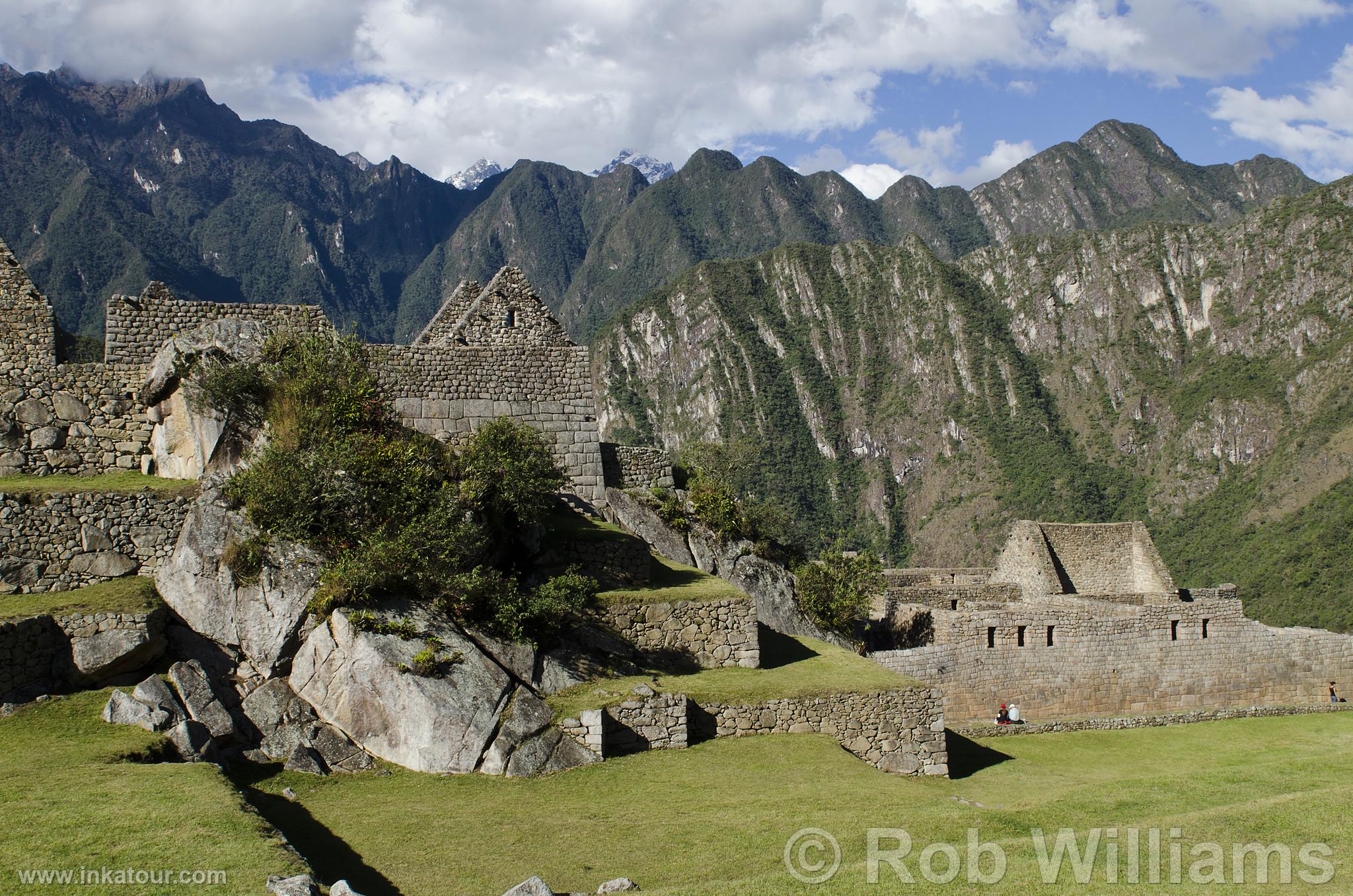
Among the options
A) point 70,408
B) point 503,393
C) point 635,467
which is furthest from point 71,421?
point 635,467

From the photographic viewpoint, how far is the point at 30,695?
36.2ft

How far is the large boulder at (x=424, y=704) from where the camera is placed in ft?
37.2

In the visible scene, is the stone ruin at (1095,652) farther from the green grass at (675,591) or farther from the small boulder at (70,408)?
the small boulder at (70,408)

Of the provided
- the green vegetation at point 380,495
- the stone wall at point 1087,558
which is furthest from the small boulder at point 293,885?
the stone wall at point 1087,558

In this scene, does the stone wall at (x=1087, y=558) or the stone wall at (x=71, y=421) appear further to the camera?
the stone wall at (x=1087, y=558)

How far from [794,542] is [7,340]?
635 inches

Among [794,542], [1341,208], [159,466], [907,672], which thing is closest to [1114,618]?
[907,672]

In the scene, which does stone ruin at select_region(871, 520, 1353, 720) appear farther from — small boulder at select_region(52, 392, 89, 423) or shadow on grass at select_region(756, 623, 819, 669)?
small boulder at select_region(52, 392, 89, 423)

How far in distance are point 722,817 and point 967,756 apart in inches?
318

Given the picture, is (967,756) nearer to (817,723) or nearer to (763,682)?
(817,723)

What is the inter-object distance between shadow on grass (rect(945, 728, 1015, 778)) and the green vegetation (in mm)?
6269

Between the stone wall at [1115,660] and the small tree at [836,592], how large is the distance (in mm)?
1326

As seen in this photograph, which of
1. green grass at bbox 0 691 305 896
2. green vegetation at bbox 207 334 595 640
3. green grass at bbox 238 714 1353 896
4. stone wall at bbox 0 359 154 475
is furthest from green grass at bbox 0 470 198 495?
green grass at bbox 238 714 1353 896

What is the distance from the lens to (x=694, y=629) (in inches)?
589
